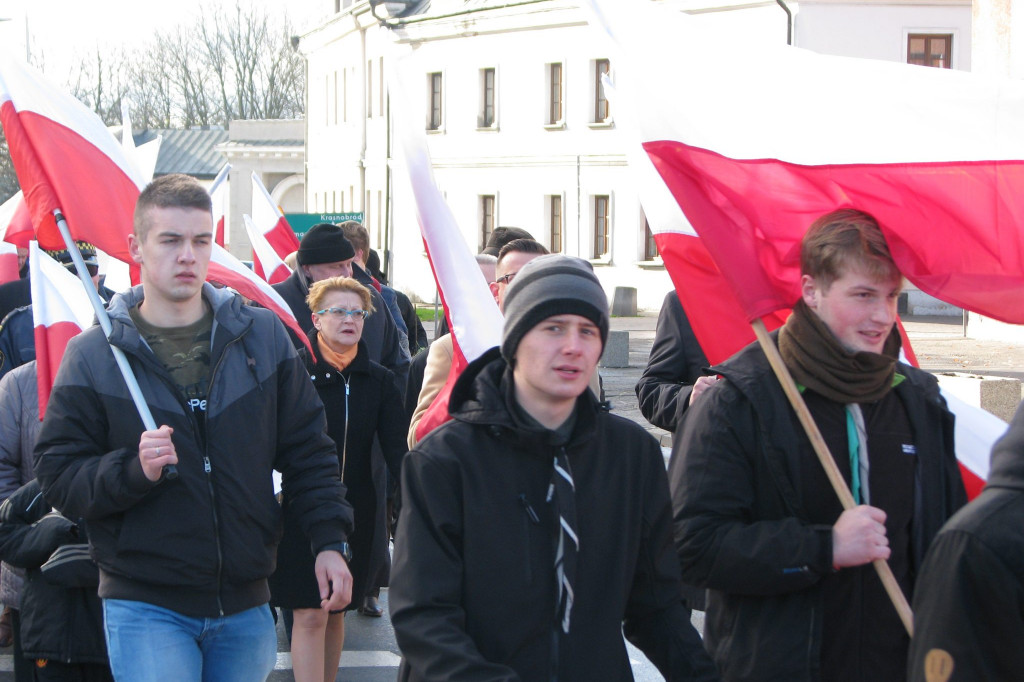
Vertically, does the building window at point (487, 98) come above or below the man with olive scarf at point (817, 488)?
above

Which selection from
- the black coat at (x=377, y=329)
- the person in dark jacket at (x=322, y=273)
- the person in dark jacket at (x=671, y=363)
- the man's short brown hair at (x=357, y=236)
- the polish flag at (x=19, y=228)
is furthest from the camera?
the man's short brown hair at (x=357, y=236)

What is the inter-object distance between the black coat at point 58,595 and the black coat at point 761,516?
7.10ft

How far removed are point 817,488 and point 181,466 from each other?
1774mm

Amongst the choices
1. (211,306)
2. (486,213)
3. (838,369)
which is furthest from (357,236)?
(486,213)

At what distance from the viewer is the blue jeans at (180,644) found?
3979 mm

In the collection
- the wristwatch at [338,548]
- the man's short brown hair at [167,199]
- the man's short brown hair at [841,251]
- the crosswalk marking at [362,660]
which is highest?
the man's short brown hair at [167,199]

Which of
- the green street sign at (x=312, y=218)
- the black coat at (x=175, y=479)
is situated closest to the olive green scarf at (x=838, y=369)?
the black coat at (x=175, y=479)

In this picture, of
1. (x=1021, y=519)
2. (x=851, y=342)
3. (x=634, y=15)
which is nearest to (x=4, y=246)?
(x=634, y=15)

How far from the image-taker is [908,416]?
11.5 ft

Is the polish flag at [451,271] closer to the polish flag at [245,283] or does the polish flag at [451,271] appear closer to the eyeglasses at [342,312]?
the polish flag at [245,283]

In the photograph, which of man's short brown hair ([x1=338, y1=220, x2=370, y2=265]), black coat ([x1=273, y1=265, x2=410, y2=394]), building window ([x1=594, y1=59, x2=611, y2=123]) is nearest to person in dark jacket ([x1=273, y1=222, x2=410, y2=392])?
black coat ([x1=273, y1=265, x2=410, y2=394])

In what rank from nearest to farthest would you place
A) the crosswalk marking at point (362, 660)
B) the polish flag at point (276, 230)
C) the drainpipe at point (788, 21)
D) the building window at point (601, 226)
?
the crosswalk marking at point (362, 660)
the polish flag at point (276, 230)
the drainpipe at point (788, 21)
the building window at point (601, 226)

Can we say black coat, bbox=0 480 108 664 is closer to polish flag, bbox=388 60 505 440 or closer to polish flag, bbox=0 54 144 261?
polish flag, bbox=0 54 144 261

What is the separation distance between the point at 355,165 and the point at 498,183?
814 centimetres
